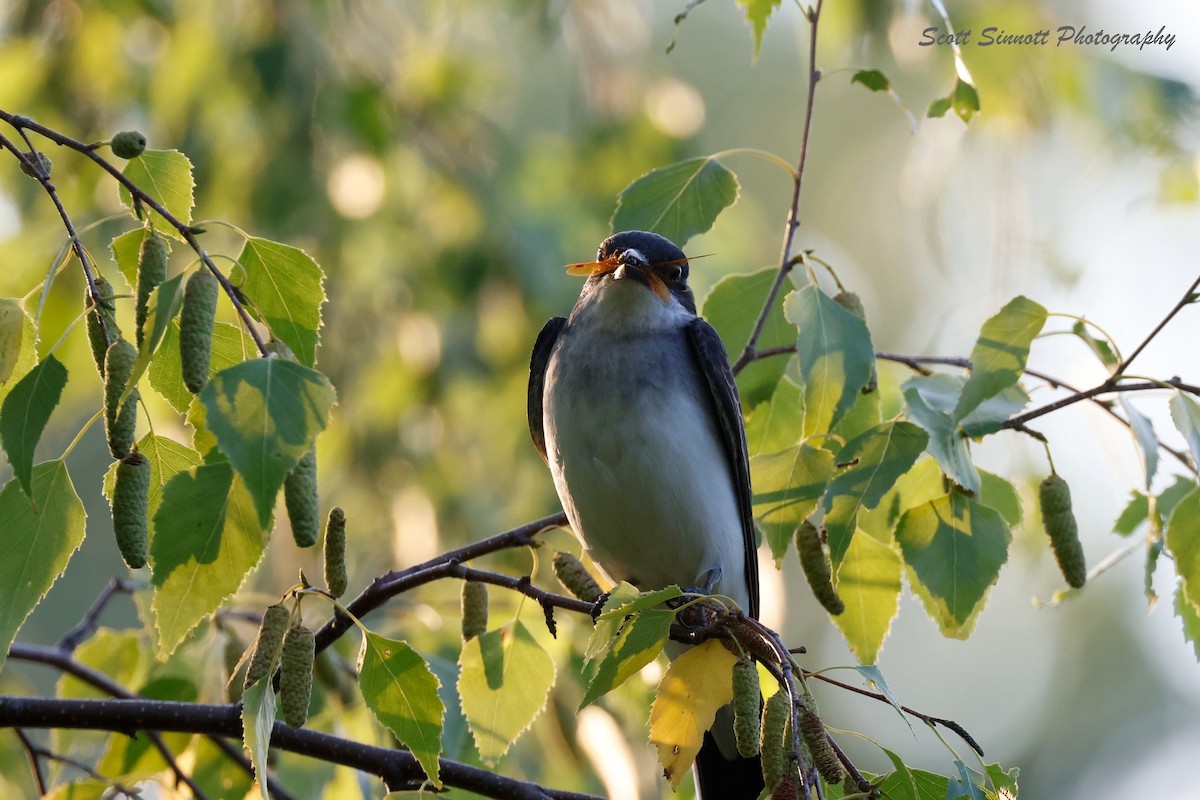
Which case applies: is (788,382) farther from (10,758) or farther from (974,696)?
(974,696)

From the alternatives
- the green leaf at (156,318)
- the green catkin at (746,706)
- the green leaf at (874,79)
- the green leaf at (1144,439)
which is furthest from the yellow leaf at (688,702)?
the green leaf at (874,79)

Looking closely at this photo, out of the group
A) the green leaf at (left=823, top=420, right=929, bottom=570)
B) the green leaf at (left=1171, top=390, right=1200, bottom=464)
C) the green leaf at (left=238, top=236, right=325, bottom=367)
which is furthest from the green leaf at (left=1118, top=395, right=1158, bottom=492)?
the green leaf at (left=238, top=236, right=325, bottom=367)

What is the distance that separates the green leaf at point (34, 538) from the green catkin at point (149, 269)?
1.29 feet

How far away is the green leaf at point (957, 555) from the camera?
256cm

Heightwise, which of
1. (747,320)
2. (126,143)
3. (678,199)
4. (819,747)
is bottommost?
(819,747)

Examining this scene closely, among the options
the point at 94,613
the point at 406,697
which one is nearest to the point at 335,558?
the point at 406,697

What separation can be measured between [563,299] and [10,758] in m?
2.95

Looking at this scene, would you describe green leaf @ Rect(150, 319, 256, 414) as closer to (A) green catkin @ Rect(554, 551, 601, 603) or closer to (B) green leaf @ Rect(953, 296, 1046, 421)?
(A) green catkin @ Rect(554, 551, 601, 603)

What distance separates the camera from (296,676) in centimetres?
229

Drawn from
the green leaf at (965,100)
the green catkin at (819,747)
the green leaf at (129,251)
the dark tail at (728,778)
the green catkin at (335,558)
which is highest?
the green leaf at (965,100)

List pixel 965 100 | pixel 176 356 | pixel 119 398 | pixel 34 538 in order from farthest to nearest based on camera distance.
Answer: pixel 965 100
pixel 176 356
pixel 34 538
pixel 119 398

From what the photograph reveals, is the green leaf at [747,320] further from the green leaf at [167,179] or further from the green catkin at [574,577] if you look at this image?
the green leaf at [167,179]

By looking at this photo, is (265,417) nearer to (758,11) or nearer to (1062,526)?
(758,11)

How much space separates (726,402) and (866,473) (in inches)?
49.8
